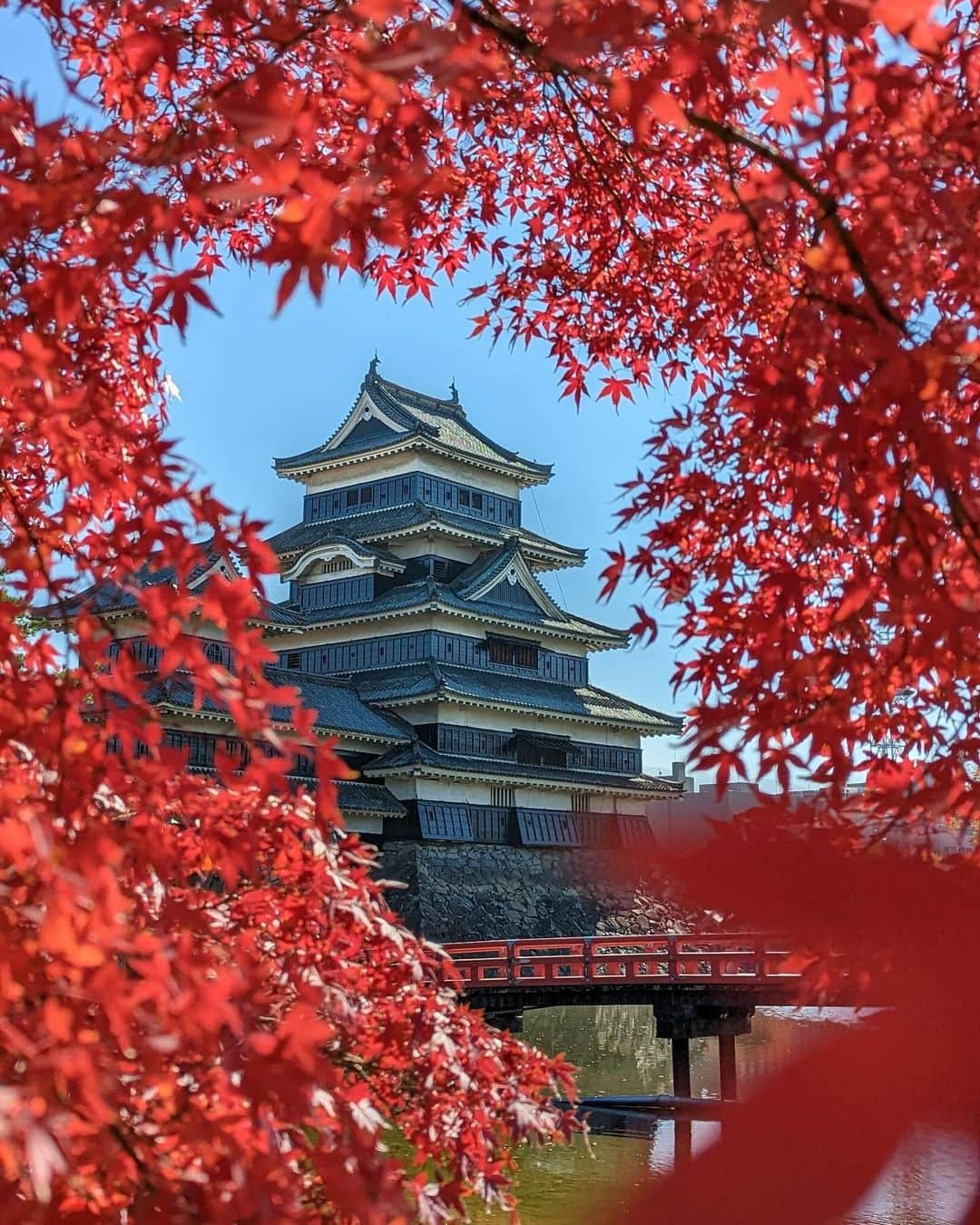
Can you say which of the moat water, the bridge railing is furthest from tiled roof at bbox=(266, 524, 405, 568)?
the bridge railing

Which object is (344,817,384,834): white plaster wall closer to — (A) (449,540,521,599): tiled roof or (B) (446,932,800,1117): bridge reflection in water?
(A) (449,540,521,599): tiled roof

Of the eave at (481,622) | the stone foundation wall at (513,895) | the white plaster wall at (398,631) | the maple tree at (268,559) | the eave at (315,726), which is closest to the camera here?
the maple tree at (268,559)

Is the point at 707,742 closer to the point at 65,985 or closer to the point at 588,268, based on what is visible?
the point at 65,985

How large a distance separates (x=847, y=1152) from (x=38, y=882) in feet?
5.99

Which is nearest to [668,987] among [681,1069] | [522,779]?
[681,1069]

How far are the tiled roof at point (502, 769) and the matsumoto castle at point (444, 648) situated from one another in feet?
0.15

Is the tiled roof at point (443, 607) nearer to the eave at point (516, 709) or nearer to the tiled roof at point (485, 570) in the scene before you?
the tiled roof at point (485, 570)

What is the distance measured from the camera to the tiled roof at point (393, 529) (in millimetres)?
27828

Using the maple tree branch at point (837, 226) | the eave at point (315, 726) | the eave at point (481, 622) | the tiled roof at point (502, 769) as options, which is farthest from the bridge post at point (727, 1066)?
the eave at point (481, 622)

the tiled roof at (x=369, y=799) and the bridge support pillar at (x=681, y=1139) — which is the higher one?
the tiled roof at (x=369, y=799)

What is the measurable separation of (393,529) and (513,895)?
899cm

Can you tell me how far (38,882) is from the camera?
5.40 ft

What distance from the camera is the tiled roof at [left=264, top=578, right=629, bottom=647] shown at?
26359mm

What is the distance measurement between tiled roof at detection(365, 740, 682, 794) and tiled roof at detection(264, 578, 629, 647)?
3.35 meters
